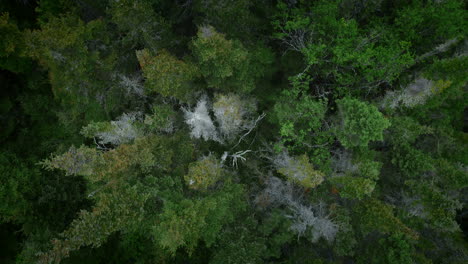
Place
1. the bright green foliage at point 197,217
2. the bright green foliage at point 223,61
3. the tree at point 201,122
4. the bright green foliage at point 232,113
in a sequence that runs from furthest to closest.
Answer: the tree at point 201,122 < the bright green foliage at point 232,113 < the bright green foliage at point 223,61 < the bright green foliage at point 197,217

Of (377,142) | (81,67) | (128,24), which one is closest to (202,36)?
(128,24)

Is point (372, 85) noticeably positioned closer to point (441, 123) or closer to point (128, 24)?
point (441, 123)

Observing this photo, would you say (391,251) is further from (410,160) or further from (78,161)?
(78,161)

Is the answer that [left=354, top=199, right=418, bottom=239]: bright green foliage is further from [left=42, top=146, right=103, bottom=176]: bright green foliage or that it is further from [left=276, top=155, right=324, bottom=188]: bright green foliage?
[left=42, top=146, right=103, bottom=176]: bright green foliage

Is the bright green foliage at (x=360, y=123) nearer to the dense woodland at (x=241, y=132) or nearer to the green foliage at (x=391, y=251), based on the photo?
the dense woodland at (x=241, y=132)

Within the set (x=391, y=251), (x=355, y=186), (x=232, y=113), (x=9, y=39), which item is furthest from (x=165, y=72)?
(x=391, y=251)

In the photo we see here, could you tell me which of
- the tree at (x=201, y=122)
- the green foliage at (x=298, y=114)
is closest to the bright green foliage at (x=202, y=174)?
the tree at (x=201, y=122)
